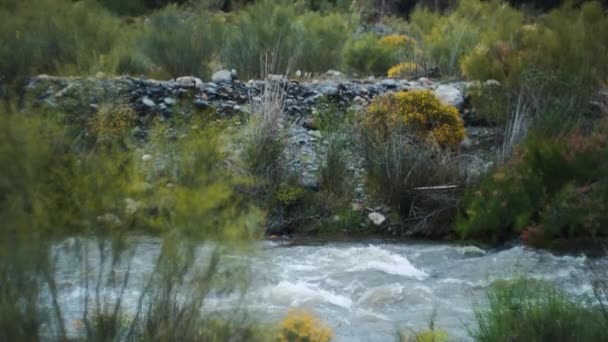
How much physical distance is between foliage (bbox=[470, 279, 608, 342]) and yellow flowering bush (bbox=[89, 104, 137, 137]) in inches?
189

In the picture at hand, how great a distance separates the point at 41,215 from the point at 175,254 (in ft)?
1.95

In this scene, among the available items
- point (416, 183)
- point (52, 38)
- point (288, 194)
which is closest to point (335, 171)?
point (288, 194)

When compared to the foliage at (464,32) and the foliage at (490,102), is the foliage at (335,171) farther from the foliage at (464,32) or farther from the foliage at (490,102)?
the foliage at (464,32)

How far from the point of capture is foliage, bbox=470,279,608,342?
165 inches

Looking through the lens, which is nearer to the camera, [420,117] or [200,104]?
[420,117]

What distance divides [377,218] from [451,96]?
13.5 ft

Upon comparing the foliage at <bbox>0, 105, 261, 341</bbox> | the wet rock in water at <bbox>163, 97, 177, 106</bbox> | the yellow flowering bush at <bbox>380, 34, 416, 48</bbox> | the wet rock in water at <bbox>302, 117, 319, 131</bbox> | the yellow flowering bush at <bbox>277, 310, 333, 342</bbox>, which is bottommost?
the yellow flowering bush at <bbox>380, 34, 416, 48</bbox>

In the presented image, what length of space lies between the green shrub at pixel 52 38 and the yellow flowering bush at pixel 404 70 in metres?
5.48

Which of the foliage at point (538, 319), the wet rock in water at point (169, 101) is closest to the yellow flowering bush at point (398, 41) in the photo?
the wet rock in water at point (169, 101)

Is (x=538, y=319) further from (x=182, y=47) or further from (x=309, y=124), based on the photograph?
(x=182, y=47)

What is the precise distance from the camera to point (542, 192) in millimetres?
8930

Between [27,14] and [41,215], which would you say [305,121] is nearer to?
[27,14]

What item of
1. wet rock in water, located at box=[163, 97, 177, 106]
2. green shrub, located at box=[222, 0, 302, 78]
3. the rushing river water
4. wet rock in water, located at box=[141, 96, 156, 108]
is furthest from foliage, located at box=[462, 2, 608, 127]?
wet rock in water, located at box=[141, 96, 156, 108]

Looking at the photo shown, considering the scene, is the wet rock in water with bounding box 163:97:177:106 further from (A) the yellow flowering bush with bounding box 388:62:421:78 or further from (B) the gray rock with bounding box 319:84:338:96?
(A) the yellow flowering bush with bounding box 388:62:421:78
